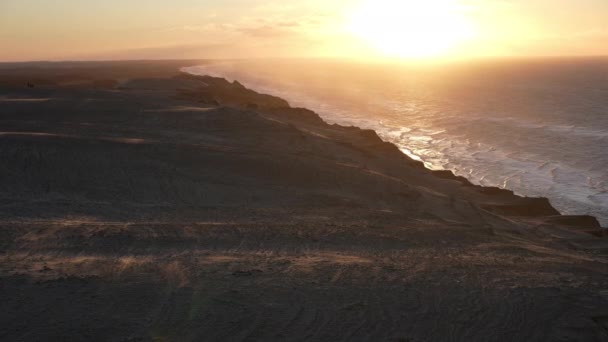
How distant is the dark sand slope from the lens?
32.4ft

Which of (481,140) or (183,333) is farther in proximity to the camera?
(481,140)

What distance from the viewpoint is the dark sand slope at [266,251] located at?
32.4 ft

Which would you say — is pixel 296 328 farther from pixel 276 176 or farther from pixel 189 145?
pixel 189 145

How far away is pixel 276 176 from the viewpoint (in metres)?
21.6

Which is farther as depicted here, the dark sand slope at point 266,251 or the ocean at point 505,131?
the ocean at point 505,131

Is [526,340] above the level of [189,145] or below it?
below

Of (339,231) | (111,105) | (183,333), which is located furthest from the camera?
(111,105)

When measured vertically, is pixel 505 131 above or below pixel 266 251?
above

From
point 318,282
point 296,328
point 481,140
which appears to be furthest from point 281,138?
point 481,140

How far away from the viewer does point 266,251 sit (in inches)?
525

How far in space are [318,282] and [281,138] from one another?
18199 mm

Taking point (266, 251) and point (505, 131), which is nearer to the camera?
point (266, 251)

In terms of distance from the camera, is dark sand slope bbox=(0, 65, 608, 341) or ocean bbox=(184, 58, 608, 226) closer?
dark sand slope bbox=(0, 65, 608, 341)

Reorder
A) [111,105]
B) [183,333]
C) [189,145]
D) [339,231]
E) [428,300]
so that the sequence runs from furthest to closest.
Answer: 1. [111,105]
2. [189,145]
3. [339,231]
4. [428,300]
5. [183,333]
